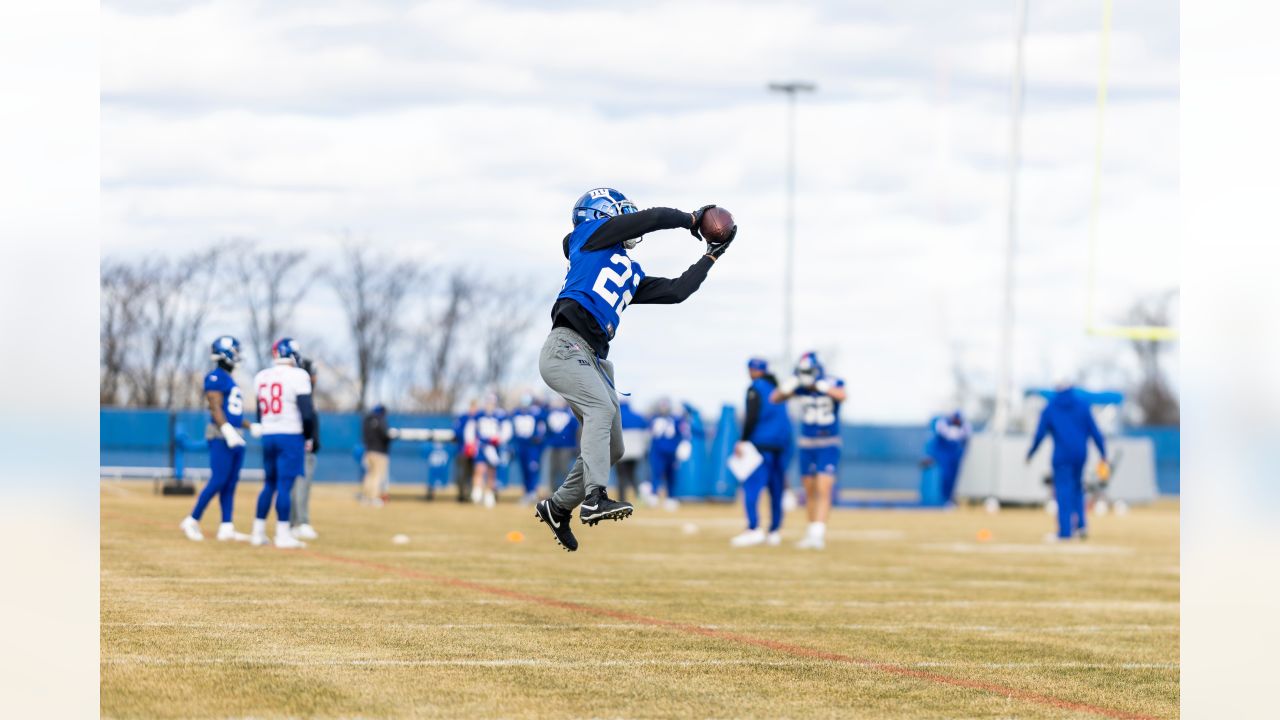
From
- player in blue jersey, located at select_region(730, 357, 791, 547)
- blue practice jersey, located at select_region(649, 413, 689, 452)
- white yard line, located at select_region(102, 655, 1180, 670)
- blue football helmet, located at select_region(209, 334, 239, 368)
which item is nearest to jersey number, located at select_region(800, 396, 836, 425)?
player in blue jersey, located at select_region(730, 357, 791, 547)

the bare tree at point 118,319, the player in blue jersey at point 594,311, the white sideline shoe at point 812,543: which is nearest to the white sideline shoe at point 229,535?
the white sideline shoe at point 812,543

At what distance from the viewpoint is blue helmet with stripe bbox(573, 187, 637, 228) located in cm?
831

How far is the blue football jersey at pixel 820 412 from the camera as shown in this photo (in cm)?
1769

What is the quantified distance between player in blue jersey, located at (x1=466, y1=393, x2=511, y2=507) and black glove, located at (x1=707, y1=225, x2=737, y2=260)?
20388 mm

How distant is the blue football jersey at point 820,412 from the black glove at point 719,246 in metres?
9.40

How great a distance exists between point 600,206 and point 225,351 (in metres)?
9.00

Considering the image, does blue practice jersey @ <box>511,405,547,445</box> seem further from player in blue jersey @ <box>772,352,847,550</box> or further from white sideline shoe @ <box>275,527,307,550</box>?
white sideline shoe @ <box>275,527,307,550</box>

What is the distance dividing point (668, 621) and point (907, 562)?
676 cm

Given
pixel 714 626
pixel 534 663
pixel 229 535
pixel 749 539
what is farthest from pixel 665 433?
pixel 534 663

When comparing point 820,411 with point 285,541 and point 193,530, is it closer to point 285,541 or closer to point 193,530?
point 285,541

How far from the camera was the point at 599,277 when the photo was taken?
26.8ft
